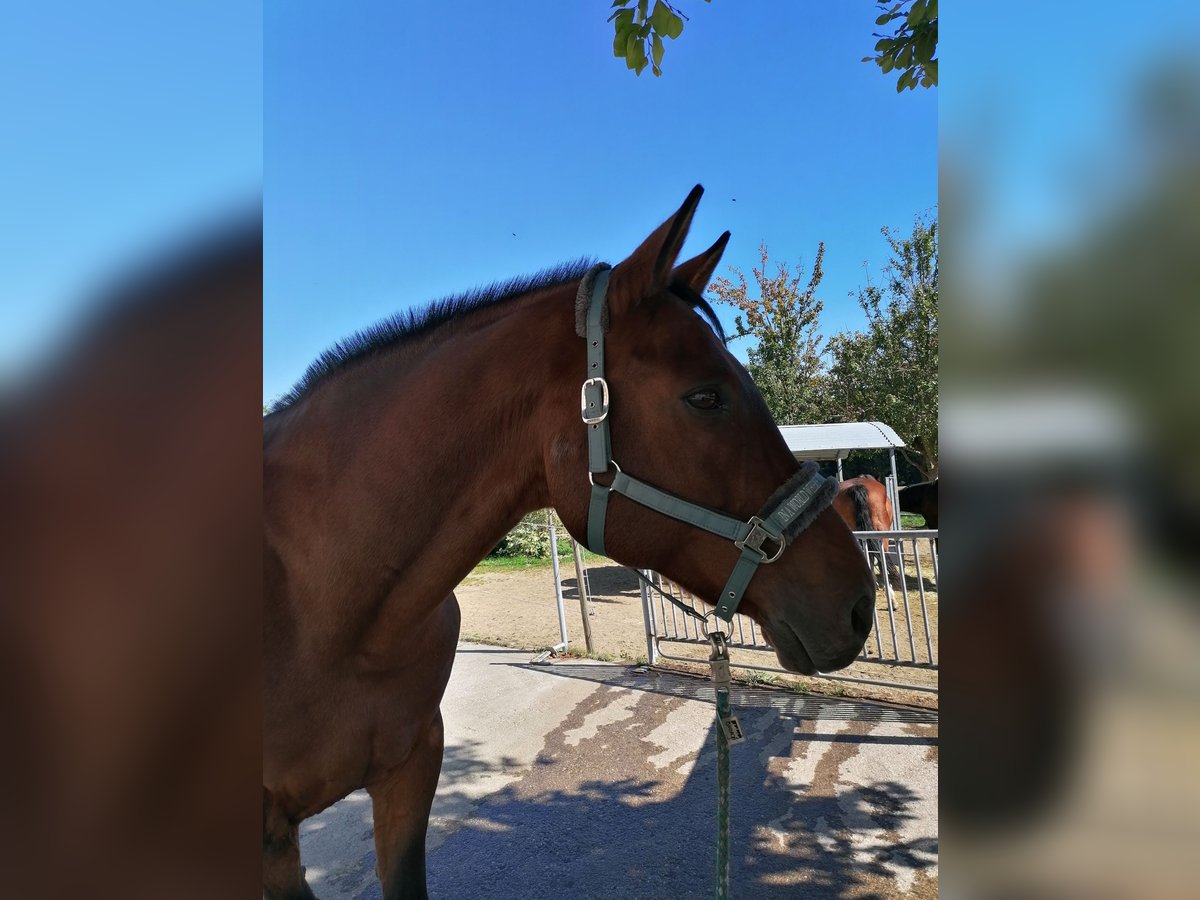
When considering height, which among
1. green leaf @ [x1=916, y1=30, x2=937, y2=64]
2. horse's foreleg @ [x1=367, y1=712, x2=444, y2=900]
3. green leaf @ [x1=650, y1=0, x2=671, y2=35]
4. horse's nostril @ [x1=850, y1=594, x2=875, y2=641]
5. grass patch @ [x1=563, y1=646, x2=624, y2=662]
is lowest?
grass patch @ [x1=563, y1=646, x2=624, y2=662]

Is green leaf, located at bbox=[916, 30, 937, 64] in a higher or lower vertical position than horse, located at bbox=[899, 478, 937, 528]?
higher

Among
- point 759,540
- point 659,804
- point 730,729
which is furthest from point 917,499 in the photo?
point 659,804

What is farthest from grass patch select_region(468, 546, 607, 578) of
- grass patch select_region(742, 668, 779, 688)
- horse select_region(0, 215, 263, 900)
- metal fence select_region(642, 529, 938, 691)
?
horse select_region(0, 215, 263, 900)

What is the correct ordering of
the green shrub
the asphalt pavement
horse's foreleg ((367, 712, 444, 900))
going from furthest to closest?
1. the green shrub
2. the asphalt pavement
3. horse's foreleg ((367, 712, 444, 900))

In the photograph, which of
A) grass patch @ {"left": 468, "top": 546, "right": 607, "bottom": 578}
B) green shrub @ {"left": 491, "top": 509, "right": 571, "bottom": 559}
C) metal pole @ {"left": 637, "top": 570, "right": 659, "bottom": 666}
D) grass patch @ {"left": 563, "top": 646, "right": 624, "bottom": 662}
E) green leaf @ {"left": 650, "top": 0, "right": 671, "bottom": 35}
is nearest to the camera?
green leaf @ {"left": 650, "top": 0, "right": 671, "bottom": 35}

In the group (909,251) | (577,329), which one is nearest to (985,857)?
(577,329)

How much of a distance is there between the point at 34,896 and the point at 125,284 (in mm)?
501

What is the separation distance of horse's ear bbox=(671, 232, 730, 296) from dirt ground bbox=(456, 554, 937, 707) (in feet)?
12.3

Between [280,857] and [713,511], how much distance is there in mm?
1625

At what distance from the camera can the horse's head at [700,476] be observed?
59.6 inches

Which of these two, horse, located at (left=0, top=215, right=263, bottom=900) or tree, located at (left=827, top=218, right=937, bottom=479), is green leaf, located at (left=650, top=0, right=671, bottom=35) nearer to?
horse, located at (left=0, top=215, right=263, bottom=900)

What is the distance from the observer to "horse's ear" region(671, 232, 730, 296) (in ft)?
5.96

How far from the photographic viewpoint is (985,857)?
Result: 1.60 feet

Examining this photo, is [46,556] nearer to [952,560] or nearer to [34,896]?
[34,896]
